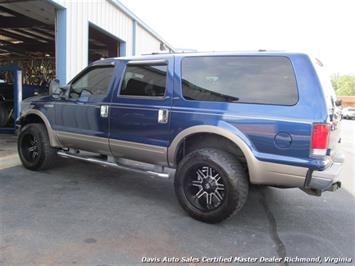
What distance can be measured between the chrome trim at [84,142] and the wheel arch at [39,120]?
0.40ft

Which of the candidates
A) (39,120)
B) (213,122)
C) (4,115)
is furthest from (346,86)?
(213,122)

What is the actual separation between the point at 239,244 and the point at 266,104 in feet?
4.90

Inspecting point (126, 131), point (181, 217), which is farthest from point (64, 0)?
point (181, 217)

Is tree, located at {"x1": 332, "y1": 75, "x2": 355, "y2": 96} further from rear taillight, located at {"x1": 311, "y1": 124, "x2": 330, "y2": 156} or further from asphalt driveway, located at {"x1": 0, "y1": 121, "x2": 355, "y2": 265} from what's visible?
rear taillight, located at {"x1": 311, "y1": 124, "x2": 330, "y2": 156}

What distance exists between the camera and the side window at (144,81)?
15.6 feet

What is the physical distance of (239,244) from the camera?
367cm

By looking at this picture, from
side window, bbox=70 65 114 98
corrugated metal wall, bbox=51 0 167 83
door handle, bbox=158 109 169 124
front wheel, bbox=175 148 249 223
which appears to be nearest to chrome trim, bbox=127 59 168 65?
side window, bbox=70 65 114 98

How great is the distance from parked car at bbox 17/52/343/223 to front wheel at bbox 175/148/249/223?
0.5 inches

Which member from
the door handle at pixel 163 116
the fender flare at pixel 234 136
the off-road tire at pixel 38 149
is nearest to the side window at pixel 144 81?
the door handle at pixel 163 116

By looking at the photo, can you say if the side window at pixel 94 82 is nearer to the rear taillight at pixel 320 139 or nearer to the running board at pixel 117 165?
the running board at pixel 117 165

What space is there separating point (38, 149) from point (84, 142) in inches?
40.3

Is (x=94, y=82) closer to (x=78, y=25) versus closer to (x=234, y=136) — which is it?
(x=234, y=136)

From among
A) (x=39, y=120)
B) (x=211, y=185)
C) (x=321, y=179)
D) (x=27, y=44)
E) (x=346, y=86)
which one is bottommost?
(x=211, y=185)

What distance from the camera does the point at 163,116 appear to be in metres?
4.56
